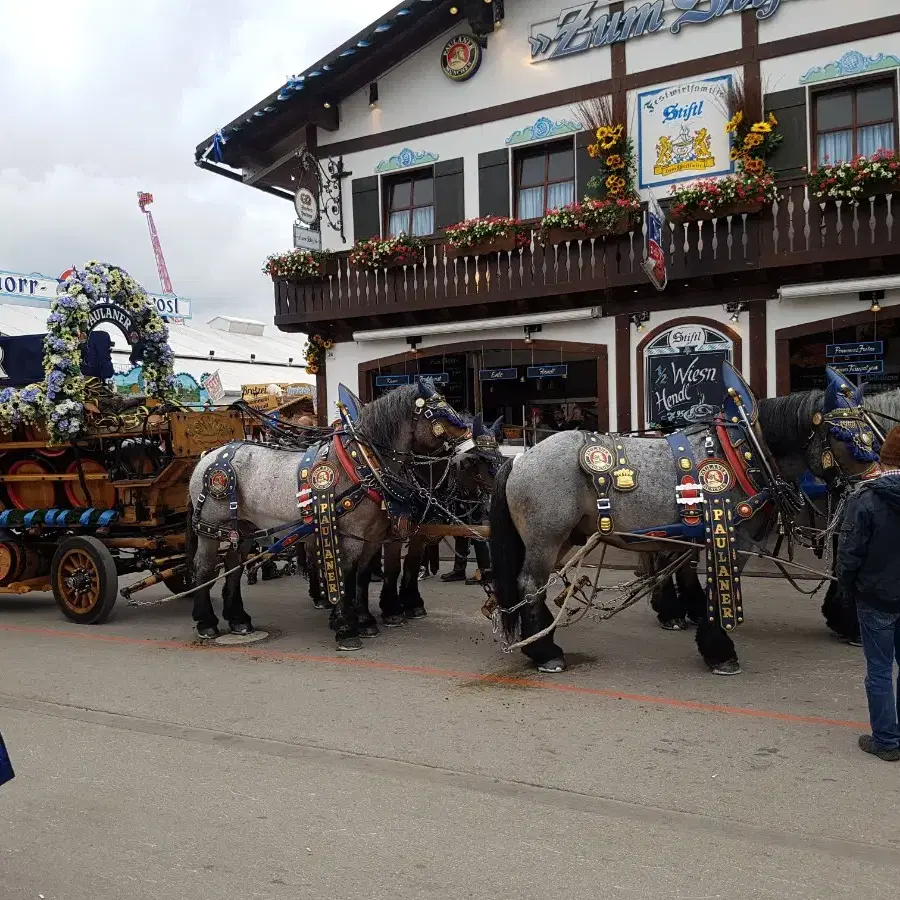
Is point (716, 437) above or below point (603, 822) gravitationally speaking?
above

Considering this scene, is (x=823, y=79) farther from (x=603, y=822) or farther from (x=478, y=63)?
(x=603, y=822)

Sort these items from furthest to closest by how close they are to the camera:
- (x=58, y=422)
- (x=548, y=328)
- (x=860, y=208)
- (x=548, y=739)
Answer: (x=548, y=328)
(x=860, y=208)
(x=58, y=422)
(x=548, y=739)

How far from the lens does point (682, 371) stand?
12.8m

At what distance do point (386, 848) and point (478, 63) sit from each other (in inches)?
522

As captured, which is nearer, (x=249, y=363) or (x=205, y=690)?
(x=205, y=690)

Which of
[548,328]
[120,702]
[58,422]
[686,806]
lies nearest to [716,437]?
[686,806]

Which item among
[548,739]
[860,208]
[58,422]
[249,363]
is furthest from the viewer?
[249,363]

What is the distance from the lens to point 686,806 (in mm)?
4035

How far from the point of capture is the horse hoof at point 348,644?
23.8 feet

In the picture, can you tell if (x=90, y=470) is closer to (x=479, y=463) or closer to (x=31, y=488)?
(x=31, y=488)

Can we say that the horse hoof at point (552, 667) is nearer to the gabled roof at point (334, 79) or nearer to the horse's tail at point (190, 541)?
the horse's tail at point (190, 541)

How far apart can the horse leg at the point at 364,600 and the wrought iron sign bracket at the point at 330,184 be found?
9.24 m

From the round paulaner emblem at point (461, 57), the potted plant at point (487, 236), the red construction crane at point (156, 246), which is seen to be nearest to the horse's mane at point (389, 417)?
the potted plant at point (487, 236)

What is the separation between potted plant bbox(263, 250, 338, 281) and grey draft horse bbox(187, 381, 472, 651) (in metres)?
7.83
